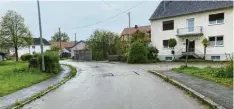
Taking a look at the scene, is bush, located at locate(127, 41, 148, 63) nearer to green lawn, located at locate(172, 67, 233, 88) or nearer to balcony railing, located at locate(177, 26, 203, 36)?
balcony railing, located at locate(177, 26, 203, 36)

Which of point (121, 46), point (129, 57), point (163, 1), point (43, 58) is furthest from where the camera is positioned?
point (121, 46)

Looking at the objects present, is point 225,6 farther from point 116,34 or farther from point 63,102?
point 63,102

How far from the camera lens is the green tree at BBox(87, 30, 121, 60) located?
4734 cm

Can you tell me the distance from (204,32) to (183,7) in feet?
16.9

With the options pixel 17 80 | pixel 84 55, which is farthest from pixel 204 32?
pixel 84 55

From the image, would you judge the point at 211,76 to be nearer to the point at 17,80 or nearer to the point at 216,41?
the point at 17,80

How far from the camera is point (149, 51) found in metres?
35.2

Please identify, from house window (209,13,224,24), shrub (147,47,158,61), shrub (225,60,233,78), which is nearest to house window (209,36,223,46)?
house window (209,13,224,24)

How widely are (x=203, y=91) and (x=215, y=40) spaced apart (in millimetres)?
24442

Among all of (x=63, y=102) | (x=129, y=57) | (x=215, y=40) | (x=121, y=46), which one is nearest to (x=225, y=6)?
(x=215, y=40)

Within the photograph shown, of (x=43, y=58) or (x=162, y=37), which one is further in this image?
(x=162, y=37)

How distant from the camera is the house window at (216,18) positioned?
103ft

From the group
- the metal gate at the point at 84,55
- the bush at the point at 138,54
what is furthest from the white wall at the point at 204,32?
the metal gate at the point at 84,55

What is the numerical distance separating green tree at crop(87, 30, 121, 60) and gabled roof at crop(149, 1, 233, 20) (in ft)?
34.8
